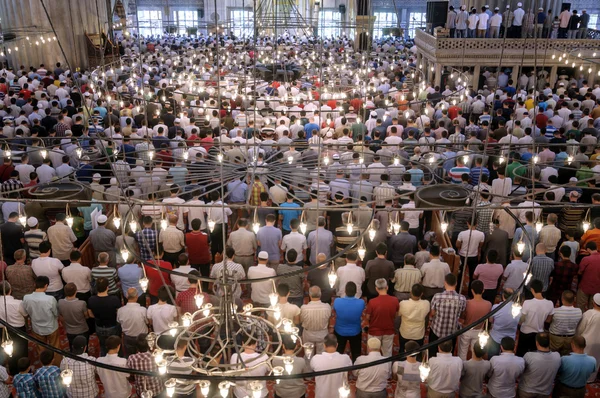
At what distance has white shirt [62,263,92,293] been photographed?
810 cm

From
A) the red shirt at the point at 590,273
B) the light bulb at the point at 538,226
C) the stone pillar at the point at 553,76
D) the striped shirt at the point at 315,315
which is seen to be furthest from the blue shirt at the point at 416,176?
the stone pillar at the point at 553,76

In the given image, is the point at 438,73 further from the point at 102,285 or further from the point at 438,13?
the point at 102,285

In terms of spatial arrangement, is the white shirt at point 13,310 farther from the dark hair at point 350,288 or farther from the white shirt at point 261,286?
the dark hair at point 350,288

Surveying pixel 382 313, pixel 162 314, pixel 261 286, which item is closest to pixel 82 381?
pixel 162 314

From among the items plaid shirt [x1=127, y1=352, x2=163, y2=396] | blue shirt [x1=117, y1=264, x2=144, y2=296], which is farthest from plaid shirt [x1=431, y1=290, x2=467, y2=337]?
blue shirt [x1=117, y1=264, x2=144, y2=296]

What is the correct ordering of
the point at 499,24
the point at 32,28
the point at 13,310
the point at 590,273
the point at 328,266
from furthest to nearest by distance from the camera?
the point at 32,28 → the point at 499,24 → the point at 328,266 → the point at 590,273 → the point at 13,310

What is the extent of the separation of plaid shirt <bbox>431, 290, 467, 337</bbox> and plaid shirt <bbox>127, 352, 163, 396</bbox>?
3.24 meters

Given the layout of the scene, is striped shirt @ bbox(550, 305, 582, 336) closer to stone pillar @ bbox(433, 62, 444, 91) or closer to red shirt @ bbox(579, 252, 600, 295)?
red shirt @ bbox(579, 252, 600, 295)

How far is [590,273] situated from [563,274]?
0.34 metres

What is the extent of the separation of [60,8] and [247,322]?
85.1 ft

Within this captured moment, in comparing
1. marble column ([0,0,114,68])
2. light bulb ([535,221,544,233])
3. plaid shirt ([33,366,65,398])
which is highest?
marble column ([0,0,114,68])

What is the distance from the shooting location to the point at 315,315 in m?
7.30

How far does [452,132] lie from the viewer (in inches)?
583

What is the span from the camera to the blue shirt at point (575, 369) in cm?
653
